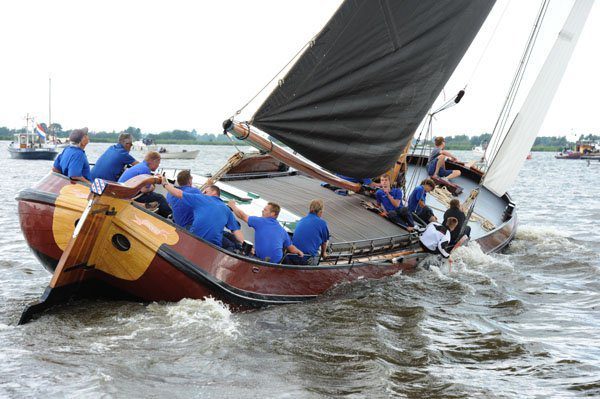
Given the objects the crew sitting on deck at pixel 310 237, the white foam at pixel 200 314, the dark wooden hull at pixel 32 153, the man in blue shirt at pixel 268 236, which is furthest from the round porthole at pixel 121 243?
the dark wooden hull at pixel 32 153

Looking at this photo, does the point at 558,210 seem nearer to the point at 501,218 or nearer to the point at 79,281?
the point at 501,218

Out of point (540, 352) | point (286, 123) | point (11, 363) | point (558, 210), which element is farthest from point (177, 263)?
A: point (558, 210)

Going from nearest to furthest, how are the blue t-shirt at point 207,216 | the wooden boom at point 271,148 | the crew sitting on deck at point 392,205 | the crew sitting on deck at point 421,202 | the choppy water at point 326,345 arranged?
the choppy water at point 326,345
the blue t-shirt at point 207,216
the wooden boom at point 271,148
the crew sitting on deck at point 392,205
the crew sitting on deck at point 421,202

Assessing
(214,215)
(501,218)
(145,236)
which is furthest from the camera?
(501,218)

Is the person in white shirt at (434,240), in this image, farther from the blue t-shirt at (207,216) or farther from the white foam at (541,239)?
the white foam at (541,239)

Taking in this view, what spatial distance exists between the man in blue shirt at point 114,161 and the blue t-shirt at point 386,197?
4.88 meters

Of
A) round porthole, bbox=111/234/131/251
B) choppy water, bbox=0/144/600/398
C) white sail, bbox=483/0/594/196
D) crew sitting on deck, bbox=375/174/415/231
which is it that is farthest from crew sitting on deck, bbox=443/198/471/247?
round porthole, bbox=111/234/131/251

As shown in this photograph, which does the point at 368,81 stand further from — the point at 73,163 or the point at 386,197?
the point at 73,163

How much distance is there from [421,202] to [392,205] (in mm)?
808

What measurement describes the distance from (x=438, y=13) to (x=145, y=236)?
5.97m

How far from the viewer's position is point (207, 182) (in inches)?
428

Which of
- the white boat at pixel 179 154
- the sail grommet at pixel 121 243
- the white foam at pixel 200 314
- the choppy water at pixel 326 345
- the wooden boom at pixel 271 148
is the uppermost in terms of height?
the wooden boom at pixel 271 148

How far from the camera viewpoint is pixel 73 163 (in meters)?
9.09

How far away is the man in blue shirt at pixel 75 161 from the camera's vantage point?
9.06 m
